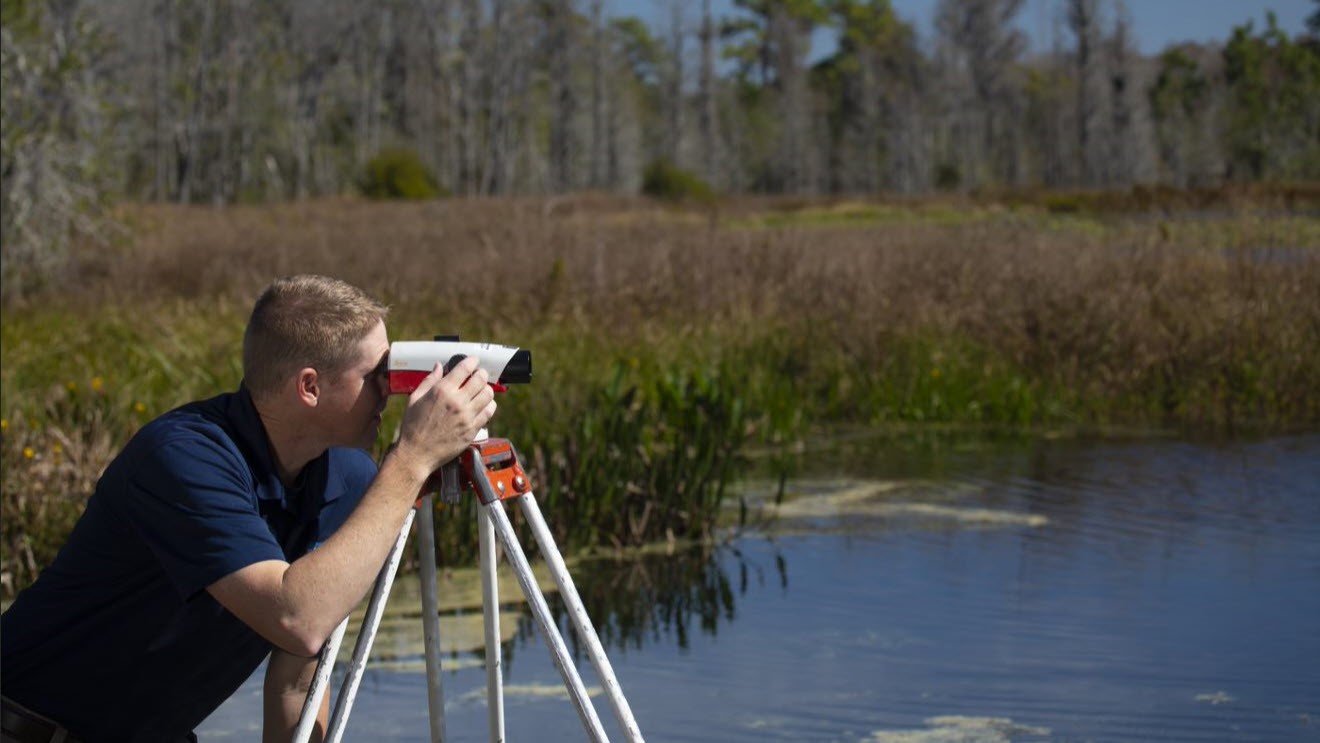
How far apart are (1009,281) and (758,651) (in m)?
5.79

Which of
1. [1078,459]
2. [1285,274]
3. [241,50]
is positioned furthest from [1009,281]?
[241,50]

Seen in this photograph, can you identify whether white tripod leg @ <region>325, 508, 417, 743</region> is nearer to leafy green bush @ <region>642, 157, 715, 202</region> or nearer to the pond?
the pond

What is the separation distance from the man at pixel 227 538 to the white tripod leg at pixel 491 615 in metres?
0.21

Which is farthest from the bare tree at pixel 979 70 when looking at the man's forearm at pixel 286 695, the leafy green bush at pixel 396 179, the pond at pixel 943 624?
the man's forearm at pixel 286 695

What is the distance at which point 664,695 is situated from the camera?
4461 millimetres

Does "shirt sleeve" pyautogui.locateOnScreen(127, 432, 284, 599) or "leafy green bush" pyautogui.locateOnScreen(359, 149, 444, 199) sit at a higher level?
"leafy green bush" pyautogui.locateOnScreen(359, 149, 444, 199)

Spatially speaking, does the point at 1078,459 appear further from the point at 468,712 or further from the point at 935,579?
the point at 468,712

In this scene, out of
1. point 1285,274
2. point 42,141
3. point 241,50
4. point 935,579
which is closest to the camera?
point 935,579

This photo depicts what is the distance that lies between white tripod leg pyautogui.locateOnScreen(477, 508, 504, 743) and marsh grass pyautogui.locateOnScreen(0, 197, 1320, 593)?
309cm

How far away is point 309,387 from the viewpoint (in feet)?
8.20

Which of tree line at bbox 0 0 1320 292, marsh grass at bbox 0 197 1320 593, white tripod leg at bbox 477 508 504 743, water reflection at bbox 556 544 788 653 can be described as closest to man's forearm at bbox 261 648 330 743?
white tripod leg at bbox 477 508 504 743

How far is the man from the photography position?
2.39m

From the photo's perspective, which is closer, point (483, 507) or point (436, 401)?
point (436, 401)

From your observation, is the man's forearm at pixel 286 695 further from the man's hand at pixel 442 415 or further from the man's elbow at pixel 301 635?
the man's hand at pixel 442 415
